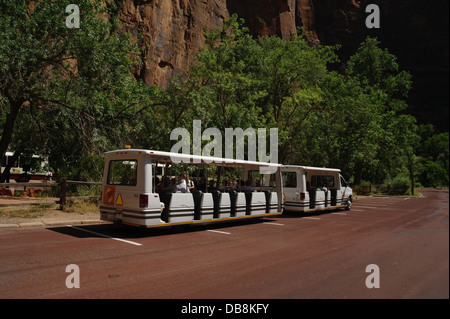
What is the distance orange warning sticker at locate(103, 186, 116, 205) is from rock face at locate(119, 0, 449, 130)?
8.22 metres

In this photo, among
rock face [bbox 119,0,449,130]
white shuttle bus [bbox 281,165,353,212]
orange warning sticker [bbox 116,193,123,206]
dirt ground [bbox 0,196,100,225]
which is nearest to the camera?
rock face [bbox 119,0,449,130]

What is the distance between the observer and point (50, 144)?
52.0 feet

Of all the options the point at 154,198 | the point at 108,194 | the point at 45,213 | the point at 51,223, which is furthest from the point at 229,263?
the point at 45,213

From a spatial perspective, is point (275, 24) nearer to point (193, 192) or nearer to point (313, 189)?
point (313, 189)

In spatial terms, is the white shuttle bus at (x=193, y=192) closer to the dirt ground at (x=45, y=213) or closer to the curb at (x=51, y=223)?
the curb at (x=51, y=223)

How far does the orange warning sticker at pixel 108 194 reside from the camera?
33.0 ft

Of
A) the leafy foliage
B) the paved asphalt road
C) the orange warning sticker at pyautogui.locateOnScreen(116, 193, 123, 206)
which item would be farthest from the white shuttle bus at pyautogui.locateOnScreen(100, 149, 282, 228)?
the leafy foliage

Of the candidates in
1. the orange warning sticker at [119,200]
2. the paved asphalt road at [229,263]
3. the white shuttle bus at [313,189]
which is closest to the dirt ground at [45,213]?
the paved asphalt road at [229,263]

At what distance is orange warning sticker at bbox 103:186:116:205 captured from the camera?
10.0 metres

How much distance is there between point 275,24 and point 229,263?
6915cm

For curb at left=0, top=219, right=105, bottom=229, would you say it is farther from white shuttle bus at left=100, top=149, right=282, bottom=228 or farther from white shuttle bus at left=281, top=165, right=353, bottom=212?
white shuttle bus at left=281, top=165, right=353, bottom=212

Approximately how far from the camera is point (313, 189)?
16.8 metres

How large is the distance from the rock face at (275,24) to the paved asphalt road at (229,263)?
0.92 meters
